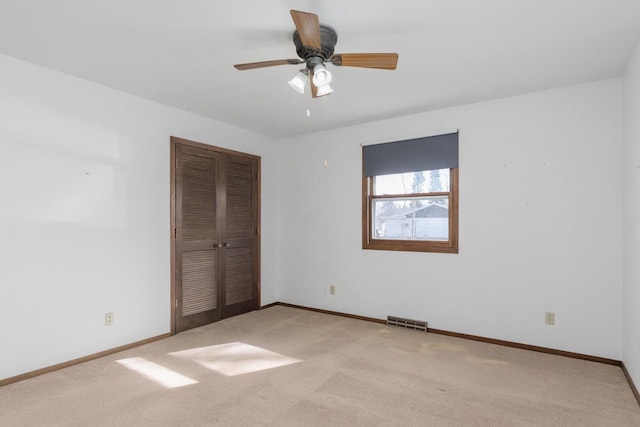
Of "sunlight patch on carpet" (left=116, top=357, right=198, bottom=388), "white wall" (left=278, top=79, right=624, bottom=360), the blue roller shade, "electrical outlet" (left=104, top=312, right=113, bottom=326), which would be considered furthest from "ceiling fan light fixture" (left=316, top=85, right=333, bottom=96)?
"electrical outlet" (left=104, top=312, right=113, bottom=326)

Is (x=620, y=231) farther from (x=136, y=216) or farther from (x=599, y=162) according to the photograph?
→ (x=136, y=216)

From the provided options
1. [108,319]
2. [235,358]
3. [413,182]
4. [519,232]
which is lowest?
[235,358]

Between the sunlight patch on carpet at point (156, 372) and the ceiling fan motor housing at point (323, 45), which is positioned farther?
the sunlight patch on carpet at point (156, 372)

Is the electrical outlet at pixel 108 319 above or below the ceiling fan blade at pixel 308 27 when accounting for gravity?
below

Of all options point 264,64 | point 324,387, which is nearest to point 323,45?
point 264,64

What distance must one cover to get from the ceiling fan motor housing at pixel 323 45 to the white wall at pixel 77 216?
2114mm

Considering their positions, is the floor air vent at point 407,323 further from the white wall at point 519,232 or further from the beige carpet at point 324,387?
the beige carpet at point 324,387

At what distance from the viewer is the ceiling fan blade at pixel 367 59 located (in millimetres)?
2117

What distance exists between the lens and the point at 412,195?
408 centimetres

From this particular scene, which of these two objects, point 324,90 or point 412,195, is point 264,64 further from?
point 412,195

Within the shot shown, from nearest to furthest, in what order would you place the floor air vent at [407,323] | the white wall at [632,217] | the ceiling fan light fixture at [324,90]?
the ceiling fan light fixture at [324,90], the white wall at [632,217], the floor air vent at [407,323]

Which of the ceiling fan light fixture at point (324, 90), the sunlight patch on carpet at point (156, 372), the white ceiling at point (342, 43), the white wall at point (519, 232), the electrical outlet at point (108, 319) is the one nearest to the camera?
the white ceiling at point (342, 43)

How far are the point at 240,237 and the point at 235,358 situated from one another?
6.00ft

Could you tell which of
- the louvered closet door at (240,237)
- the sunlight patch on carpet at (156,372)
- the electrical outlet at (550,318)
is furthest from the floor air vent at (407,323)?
the sunlight patch on carpet at (156,372)
